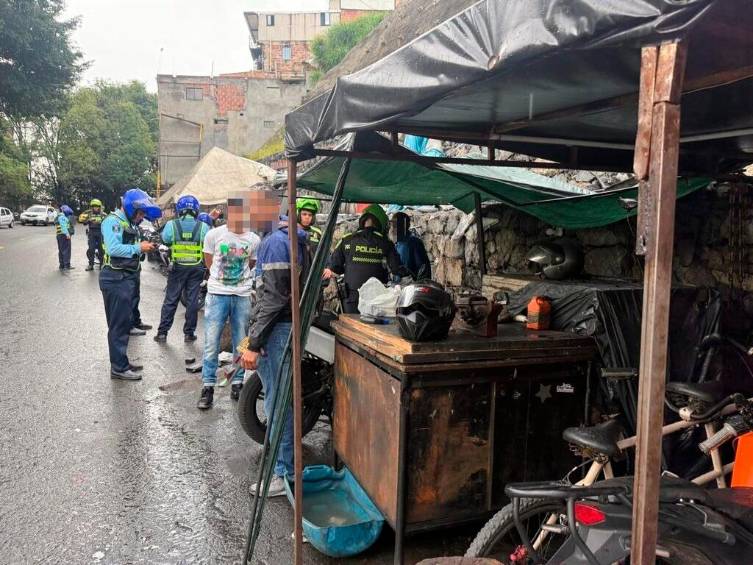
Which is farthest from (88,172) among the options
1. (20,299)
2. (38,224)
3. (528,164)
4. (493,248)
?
(528,164)

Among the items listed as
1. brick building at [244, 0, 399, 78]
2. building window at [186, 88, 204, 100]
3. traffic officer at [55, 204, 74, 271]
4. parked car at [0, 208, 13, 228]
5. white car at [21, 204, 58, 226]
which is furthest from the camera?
brick building at [244, 0, 399, 78]

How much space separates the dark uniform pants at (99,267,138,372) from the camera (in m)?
6.40

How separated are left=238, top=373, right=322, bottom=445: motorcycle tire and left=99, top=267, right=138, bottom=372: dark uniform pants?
2.54 metres

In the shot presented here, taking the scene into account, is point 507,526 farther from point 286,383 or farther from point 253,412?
point 253,412

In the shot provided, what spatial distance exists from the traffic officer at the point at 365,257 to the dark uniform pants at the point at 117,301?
2349 mm

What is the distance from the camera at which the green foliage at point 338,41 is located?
1626 inches

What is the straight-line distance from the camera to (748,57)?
6.75 feet

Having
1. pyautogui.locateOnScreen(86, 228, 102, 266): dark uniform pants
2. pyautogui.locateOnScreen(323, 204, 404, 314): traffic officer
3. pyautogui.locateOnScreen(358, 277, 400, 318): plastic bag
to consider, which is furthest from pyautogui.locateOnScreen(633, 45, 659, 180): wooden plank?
pyautogui.locateOnScreen(86, 228, 102, 266): dark uniform pants

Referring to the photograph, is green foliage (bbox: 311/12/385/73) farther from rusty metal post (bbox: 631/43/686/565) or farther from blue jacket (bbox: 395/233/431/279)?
rusty metal post (bbox: 631/43/686/565)

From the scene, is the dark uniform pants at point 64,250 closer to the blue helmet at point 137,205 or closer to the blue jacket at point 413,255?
the blue helmet at point 137,205

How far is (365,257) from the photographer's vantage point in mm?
6277

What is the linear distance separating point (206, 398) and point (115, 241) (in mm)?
2115

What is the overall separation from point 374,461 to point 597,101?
236 cm

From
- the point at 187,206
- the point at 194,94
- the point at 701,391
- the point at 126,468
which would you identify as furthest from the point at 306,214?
the point at 194,94
